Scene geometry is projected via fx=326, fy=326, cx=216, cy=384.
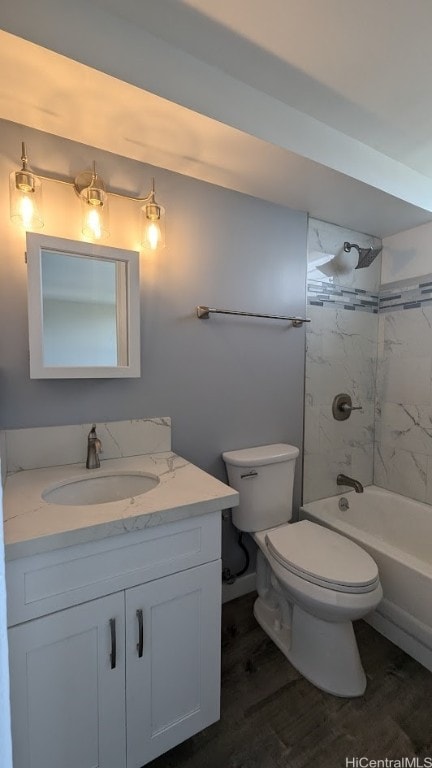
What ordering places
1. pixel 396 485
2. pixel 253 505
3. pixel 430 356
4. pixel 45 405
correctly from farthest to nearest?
pixel 396 485 → pixel 430 356 → pixel 253 505 → pixel 45 405

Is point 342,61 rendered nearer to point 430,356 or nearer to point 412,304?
point 412,304

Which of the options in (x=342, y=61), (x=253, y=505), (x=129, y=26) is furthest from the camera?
(x=253, y=505)

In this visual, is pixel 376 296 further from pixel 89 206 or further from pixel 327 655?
pixel 327 655

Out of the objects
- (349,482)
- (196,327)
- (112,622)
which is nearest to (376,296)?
(349,482)

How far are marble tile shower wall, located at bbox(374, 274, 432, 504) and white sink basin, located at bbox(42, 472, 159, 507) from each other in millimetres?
1775

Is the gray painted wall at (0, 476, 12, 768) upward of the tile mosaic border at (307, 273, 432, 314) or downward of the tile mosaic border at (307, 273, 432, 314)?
downward

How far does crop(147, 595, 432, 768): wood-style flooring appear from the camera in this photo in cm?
109

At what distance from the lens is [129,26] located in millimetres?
1016

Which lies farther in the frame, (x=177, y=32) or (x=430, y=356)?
(x=430, y=356)

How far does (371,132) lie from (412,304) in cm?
106

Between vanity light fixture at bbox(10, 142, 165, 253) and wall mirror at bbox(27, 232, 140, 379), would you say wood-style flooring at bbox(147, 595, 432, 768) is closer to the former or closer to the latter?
wall mirror at bbox(27, 232, 140, 379)

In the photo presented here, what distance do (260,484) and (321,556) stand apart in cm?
41

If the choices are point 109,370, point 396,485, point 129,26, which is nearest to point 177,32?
point 129,26

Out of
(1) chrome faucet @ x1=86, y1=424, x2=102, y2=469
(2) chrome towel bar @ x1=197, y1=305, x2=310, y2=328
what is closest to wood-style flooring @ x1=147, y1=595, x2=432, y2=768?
(1) chrome faucet @ x1=86, y1=424, x2=102, y2=469
